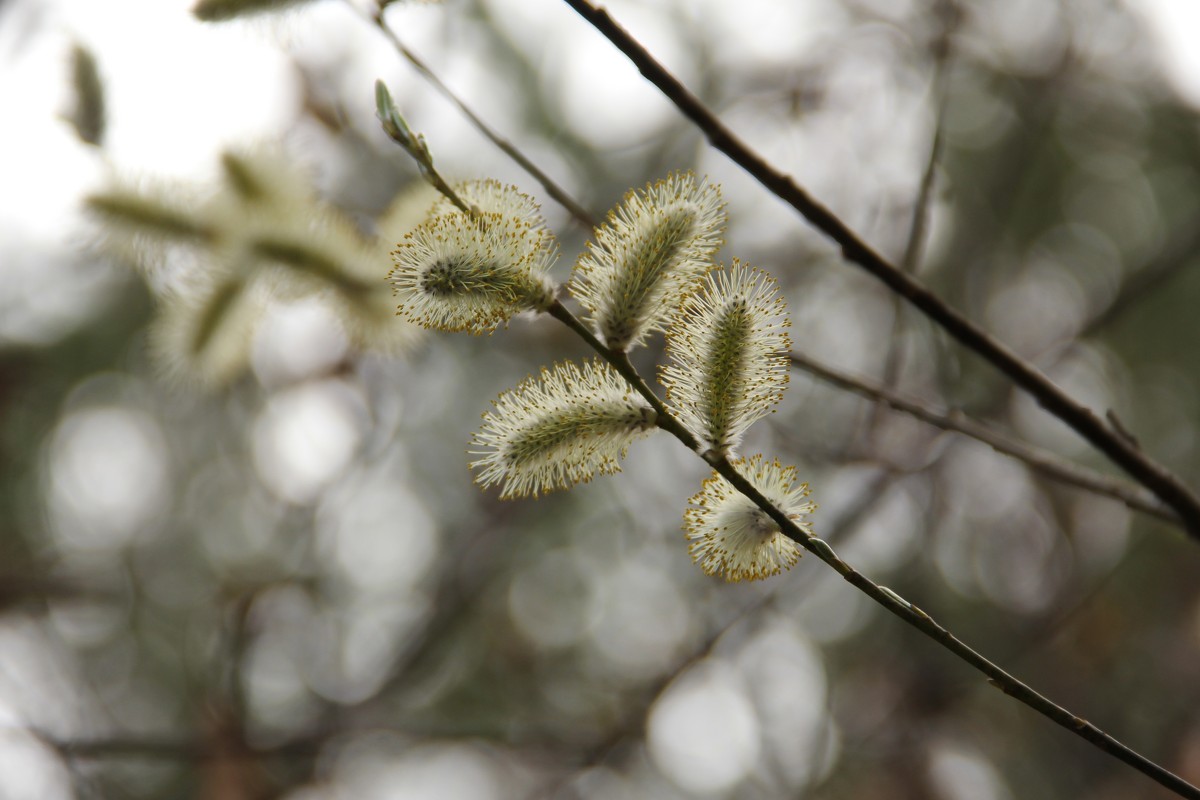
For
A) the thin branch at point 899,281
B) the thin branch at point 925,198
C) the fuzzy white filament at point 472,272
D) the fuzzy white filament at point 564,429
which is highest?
the thin branch at point 925,198

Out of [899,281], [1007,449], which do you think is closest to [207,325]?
[899,281]

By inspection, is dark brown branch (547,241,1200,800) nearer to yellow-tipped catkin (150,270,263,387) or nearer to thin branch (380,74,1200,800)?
thin branch (380,74,1200,800)

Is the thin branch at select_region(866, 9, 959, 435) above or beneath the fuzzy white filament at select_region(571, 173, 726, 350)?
above

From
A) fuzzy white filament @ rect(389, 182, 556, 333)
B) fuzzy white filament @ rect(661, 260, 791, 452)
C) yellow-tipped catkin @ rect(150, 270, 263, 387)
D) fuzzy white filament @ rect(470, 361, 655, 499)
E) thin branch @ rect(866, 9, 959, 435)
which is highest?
thin branch @ rect(866, 9, 959, 435)

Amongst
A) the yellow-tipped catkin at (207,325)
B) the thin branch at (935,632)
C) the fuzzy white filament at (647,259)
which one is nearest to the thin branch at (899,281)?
the fuzzy white filament at (647,259)

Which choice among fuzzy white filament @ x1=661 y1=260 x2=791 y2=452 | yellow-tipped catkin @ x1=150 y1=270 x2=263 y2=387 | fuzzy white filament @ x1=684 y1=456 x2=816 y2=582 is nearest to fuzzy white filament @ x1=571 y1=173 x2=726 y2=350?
fuzzy white filament @ x1=661 y1=260 x2=791 y2=452

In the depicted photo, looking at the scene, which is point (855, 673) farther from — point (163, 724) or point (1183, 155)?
point (163, 724)

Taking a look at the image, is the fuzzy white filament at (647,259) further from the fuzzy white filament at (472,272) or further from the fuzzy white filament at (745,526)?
the fuzzy white filament at (745,526)
